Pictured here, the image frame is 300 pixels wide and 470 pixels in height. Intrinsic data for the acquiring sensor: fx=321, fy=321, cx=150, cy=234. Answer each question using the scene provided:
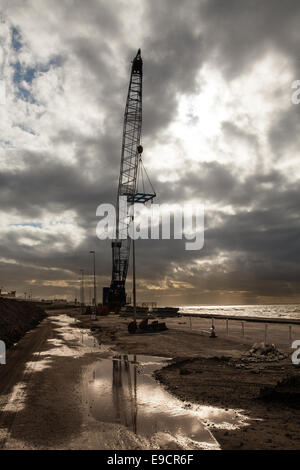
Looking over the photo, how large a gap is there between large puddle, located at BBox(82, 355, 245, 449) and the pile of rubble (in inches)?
276

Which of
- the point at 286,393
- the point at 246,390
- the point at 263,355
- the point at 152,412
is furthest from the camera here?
the point at 263,355

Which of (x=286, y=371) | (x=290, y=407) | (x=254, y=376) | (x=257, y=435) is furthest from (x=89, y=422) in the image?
(x=286, y=371)

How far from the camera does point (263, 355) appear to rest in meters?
19.6

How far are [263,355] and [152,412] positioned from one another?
11.7m

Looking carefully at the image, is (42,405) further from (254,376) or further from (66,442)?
(254,376)

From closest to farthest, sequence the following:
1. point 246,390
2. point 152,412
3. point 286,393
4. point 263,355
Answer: point 152,412, point 286,393, point 246,390, point 263,355

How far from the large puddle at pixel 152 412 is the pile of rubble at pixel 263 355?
7006 millimetres

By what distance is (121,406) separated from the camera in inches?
432

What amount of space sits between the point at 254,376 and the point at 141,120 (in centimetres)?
8830

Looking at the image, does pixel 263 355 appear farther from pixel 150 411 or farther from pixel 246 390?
pixel 150 411

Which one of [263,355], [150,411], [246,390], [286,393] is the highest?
[286,393]

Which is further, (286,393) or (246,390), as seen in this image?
(246,390)

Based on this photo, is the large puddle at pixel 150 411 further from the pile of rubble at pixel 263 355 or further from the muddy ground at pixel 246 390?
the pile of rubble at pixel 263 355

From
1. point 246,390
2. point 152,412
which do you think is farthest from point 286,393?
point 152,412
